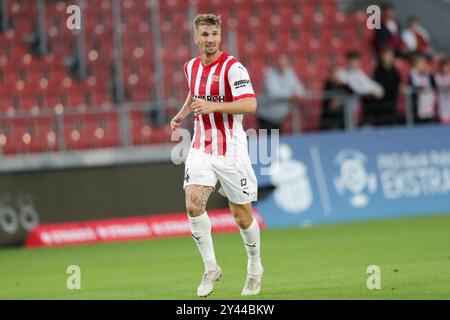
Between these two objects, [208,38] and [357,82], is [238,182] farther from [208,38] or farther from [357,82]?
[357,82]

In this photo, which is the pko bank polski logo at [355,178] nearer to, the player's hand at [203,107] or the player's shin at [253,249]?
the player's shin at [253,249]

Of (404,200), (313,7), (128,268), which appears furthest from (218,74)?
(313,7)

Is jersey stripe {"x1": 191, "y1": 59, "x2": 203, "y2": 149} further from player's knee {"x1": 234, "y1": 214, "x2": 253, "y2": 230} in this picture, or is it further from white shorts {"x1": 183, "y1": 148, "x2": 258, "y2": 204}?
player's knee {"x1": 234, "y1": 214, "x2": 253, "y2": 230}

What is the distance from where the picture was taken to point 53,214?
1895 centimetres

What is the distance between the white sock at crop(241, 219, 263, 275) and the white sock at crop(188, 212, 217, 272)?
315 millimetres

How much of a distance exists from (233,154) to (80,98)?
476 inches

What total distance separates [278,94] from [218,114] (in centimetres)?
1113

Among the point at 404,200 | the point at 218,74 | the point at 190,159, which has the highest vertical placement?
the point at 218,74

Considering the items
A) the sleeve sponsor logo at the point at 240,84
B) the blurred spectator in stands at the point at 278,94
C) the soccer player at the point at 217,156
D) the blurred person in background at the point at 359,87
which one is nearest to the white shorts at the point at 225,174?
the soccer player at the point at 217,156

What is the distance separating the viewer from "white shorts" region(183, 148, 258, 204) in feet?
32.9

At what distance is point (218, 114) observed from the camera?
397 inches

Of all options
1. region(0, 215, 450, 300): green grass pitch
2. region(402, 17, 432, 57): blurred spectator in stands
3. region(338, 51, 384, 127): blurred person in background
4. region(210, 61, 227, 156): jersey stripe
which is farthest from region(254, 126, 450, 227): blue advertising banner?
region(210, 61, 227, 156): jersey stripe

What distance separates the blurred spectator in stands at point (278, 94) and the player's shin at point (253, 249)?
32.3 feet
